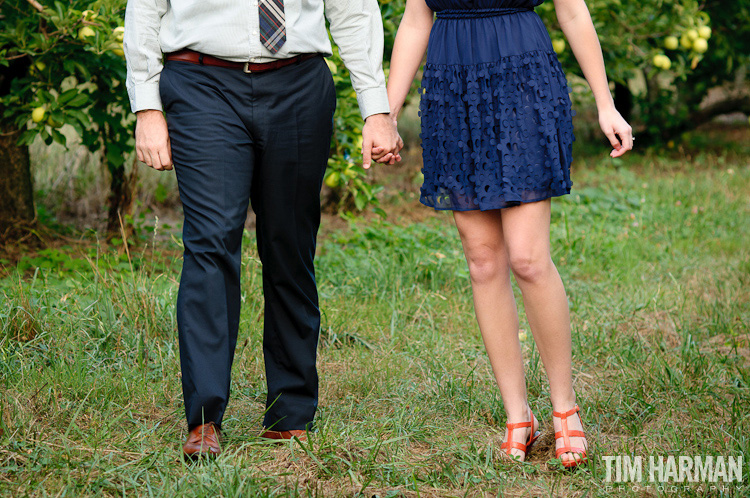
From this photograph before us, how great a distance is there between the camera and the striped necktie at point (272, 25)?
92.0 inches

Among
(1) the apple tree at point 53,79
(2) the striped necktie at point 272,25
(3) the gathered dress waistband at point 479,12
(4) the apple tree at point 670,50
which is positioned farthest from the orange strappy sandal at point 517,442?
(4) the apple tree at point 670,50

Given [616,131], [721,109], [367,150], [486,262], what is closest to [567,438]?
[486,262]

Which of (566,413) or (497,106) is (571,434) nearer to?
(566,413)

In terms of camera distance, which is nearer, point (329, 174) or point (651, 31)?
point (329, 174)

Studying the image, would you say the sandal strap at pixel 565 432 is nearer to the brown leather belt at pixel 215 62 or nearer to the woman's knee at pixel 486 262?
Result: the woman's knee at pixel 486 262

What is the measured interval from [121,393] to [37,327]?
0.66 metres

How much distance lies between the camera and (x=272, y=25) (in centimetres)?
235

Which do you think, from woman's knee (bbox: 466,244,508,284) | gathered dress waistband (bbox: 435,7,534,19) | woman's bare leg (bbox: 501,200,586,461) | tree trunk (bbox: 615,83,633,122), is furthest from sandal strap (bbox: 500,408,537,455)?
tree trunk (bbox: 615,83,633,122)

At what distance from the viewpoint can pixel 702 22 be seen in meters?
6.33

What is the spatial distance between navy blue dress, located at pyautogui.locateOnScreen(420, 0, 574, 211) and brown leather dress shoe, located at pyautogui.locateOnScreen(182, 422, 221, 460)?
1.02 metres

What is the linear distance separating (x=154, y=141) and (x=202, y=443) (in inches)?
34.9

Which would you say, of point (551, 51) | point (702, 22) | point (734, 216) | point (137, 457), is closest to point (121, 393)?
point (137, 457)

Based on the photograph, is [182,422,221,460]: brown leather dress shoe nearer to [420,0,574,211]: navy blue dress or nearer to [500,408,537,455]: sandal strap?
[500,408,537,455]: sandal strap

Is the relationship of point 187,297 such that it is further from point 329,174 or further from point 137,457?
point 329,174
